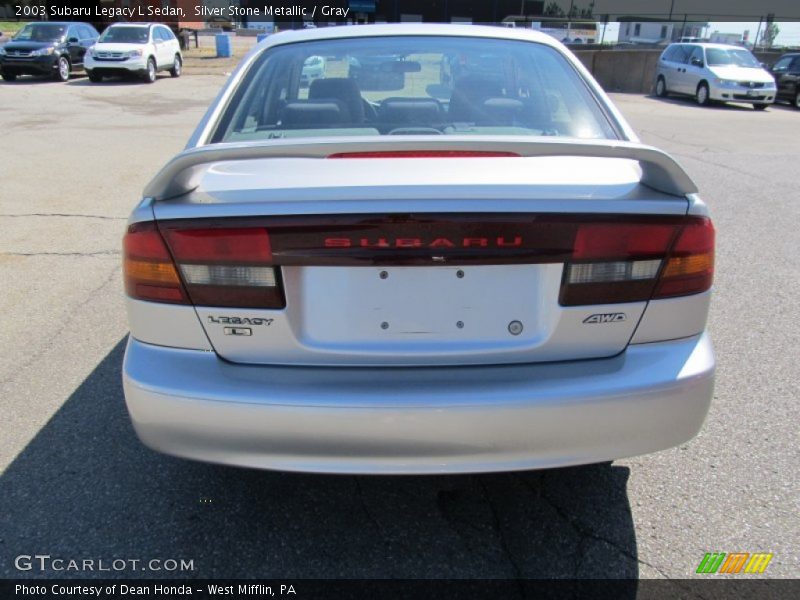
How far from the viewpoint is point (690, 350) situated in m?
2.16

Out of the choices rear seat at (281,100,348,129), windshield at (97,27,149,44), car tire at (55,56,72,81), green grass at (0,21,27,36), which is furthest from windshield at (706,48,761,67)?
green grass at (0,21,27,36)

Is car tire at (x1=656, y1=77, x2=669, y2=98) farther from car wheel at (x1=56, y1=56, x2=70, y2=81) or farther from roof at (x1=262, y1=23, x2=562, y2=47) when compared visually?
roof at (x1=262, y1=23, x2=562, y2=47)

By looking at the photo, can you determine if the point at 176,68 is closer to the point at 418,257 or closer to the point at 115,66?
the point at 115,66

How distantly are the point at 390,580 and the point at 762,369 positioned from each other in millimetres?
2508

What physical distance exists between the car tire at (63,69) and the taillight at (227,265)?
22.1 meters

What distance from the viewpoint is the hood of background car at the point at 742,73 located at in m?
19.1

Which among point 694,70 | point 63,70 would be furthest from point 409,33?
point 63,70

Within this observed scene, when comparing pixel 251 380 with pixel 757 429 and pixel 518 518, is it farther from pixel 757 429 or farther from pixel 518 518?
pixel 757 429

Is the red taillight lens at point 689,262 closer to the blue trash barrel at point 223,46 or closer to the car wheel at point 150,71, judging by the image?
the car wheel at point 150,71

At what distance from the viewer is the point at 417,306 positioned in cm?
202

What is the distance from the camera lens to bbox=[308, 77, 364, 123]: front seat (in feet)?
9.92

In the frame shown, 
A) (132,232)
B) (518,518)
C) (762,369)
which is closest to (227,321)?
(132,232)

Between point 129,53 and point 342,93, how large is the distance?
20140mm

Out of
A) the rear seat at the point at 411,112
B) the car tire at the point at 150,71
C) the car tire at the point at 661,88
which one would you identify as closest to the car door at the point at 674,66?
the car tire at the point at 661,88
